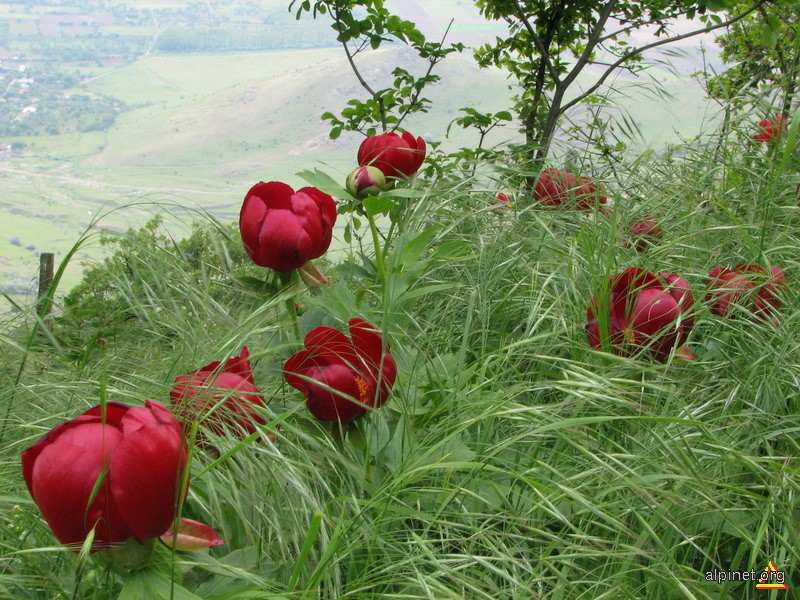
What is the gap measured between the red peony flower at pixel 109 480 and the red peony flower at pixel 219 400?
0.27 ft

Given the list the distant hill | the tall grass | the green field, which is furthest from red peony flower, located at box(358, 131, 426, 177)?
the green field

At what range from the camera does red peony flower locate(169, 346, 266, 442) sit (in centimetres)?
48

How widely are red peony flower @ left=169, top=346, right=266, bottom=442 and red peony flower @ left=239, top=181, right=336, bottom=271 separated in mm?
151

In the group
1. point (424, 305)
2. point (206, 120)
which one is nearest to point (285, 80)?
point (206, 120)

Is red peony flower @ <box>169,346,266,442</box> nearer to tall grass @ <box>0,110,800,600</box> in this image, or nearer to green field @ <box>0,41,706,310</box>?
tall grass @ <box>0,110,800,600</box>

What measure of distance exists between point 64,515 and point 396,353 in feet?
1.13

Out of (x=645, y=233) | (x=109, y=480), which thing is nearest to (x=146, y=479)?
(x=109, y=480)

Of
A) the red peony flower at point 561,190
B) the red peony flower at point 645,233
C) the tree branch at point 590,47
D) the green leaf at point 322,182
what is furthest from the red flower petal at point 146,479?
the tree branch at point 590,47

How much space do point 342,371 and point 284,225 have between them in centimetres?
18

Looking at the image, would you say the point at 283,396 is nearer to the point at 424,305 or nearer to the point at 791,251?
the point at 424,305

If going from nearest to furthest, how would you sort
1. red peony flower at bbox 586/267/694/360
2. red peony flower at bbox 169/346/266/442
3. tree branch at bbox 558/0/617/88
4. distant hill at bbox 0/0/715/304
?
red peony flower at bbox 169/346/266/442
red peony flower at bbox 586/267/694/360
tree branch at bbox 558/0/617/88
distant hill at bbox 0/0/715/304

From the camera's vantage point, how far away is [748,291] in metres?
0.68

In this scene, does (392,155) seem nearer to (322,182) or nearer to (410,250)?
(322,182)

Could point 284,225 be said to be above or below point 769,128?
below
